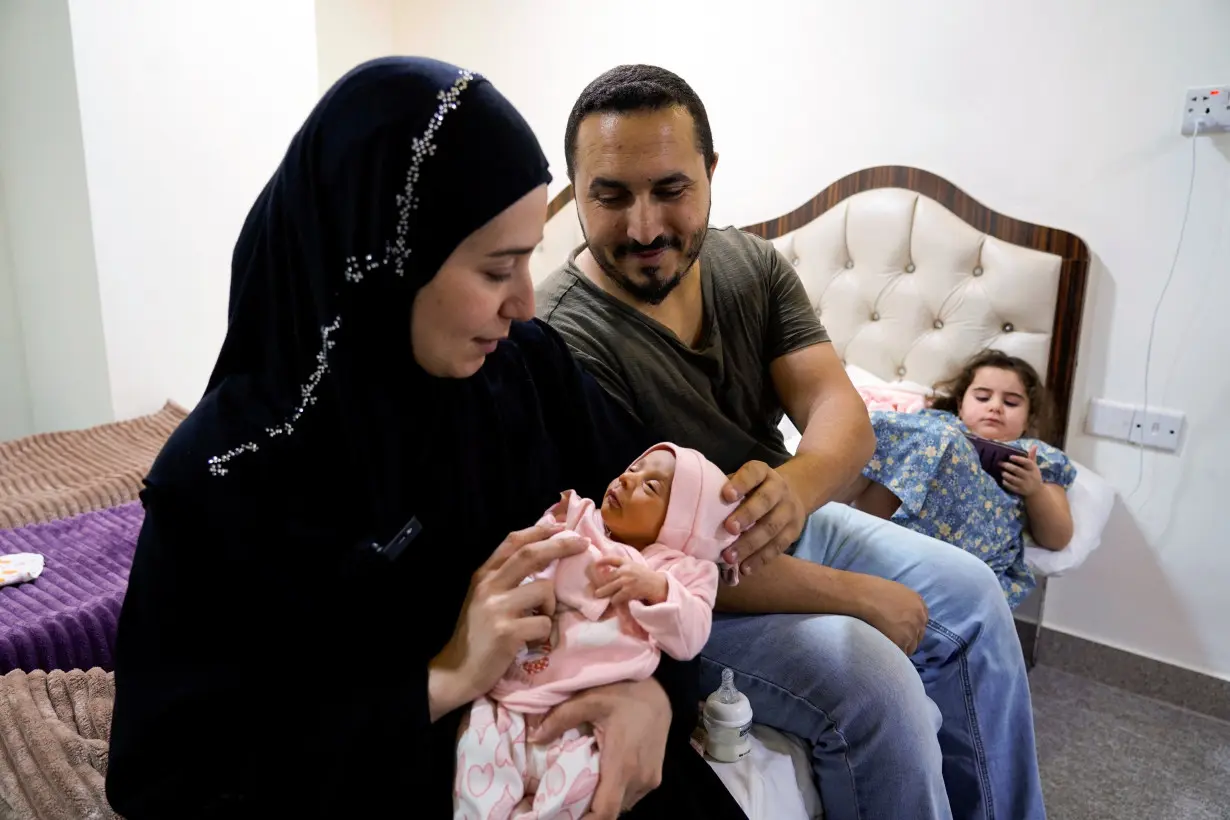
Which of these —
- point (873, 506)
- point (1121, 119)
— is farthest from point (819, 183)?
point (873, 506)

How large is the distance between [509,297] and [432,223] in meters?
0.12

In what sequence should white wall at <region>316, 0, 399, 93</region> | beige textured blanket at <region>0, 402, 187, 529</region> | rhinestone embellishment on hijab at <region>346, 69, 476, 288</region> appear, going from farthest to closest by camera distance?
1. white wall at <region>316, 0, 399, 93</region>
2. beige textured blanket at <region>0, 402, 187, 529</region>
3. rhinestone embellishment on hijab at <region>346, 69, 476, 288</region>

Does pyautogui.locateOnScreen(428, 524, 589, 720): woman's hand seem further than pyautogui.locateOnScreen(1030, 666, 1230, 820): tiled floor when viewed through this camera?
No

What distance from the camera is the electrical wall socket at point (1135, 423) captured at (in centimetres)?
204

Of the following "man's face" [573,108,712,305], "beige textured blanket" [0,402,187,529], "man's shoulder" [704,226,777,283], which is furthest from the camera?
"beige textured blanket" [0,402,187,529]

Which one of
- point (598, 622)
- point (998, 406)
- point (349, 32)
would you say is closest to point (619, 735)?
point (598, 622)

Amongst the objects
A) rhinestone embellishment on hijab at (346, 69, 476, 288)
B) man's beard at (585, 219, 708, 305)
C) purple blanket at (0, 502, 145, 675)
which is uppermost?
rhinestone embellishment on hijab at (346, 69, 476, 288)

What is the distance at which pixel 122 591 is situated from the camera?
140 cm

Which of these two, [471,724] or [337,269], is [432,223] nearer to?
[337,269]

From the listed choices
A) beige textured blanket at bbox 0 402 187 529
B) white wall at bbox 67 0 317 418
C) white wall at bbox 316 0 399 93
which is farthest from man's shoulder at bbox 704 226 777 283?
white wall at bbox 316 0 399 93

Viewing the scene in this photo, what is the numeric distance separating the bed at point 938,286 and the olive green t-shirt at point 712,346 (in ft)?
2.73

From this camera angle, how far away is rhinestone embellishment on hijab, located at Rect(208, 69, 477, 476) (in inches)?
30.2

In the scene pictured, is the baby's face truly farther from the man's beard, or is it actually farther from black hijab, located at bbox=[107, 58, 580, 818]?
the man's beard

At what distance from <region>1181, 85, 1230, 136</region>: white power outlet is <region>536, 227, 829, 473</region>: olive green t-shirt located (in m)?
1.13
